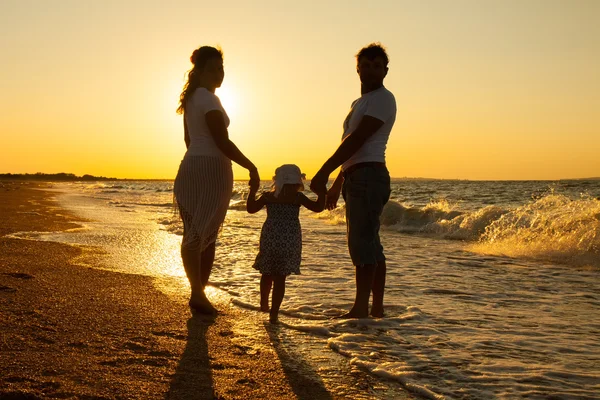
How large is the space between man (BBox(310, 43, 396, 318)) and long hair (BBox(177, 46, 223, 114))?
109 cm

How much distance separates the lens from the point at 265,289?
455 centimetres

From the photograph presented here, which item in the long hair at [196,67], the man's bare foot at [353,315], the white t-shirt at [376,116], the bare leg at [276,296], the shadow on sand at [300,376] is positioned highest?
the long hair at [196,67]

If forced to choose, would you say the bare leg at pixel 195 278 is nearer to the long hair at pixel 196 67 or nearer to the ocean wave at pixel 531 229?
the long hair at pixel 196 67

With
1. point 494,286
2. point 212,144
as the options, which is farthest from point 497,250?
point 212,144

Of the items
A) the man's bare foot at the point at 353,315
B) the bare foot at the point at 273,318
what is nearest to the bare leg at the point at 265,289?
the bare foot at the point at 273,318

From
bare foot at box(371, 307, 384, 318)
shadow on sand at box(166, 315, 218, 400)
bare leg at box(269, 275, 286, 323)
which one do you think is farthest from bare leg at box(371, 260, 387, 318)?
shadow on sand at box(166, 315, 218, 400)

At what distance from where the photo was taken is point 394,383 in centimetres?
303

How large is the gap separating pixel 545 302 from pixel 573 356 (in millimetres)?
1837

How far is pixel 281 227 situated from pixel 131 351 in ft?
5.29

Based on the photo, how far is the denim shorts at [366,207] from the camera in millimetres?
4266

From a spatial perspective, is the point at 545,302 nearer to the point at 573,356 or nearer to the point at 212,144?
the point at 573,356

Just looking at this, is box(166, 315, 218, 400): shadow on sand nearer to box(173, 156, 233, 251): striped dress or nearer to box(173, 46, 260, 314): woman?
box(173, 46, 260, 314): woman

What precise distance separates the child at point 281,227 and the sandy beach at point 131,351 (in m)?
0.37

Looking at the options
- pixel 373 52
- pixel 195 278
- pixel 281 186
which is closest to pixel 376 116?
pixel 373 52
